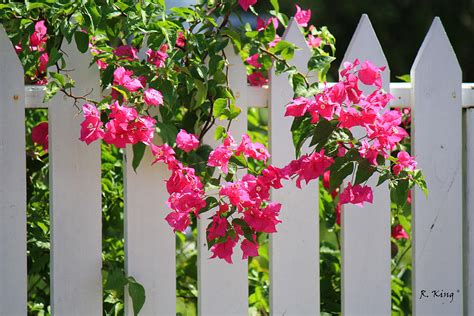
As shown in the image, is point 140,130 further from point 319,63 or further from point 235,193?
point 319,63

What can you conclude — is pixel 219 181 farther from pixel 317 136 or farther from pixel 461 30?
pixel 461 30

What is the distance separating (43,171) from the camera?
8.41ft

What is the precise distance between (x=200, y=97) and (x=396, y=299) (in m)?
0.99

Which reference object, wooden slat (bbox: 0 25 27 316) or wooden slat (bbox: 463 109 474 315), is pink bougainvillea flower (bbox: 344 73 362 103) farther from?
wooden slat (bbox: 0 25 27 316)

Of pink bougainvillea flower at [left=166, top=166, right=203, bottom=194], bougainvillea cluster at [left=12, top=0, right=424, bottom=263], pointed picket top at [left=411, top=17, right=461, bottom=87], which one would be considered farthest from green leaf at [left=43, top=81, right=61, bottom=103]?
pointed picket top at [left=411, top=17, right=461, bottom=87]

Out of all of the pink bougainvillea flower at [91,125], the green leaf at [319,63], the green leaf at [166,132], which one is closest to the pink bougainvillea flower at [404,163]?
the green leaf at [319,63]

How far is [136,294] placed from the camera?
2.33 meters

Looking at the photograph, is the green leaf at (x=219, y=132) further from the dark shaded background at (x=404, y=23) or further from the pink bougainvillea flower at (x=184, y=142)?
the dark shaded background at (x=404, y=23)

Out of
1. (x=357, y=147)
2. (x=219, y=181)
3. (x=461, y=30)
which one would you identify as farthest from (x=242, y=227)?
(x=461, y=30)

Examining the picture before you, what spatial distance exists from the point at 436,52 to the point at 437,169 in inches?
12.6

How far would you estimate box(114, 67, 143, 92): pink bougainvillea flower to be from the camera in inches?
84.4

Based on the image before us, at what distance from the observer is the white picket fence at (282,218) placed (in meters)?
2.28

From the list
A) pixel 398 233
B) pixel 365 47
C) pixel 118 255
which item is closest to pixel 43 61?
pixel 118 255

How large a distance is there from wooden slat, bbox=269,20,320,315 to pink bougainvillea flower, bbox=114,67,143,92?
16.9 inches
